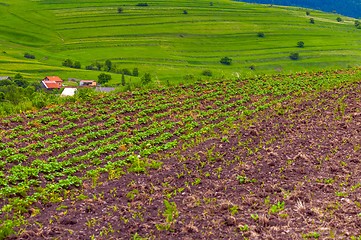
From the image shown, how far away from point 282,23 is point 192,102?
421 feet

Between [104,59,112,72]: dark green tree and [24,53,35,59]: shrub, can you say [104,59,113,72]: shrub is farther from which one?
[24,53,35,59]: shrub

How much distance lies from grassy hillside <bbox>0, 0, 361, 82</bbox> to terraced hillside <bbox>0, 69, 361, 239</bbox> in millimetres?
75427

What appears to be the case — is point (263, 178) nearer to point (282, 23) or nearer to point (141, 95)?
point (141, 95)

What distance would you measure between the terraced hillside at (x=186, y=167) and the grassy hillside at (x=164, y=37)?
75427 millimetres

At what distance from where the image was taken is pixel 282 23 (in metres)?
138

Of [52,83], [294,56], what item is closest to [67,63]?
[52,83]

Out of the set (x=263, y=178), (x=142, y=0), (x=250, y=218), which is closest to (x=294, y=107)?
(x=263, y=178)

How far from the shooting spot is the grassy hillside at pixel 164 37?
10231 cm

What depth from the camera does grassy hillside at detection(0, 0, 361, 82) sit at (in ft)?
336

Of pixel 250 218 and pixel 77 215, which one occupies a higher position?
pixel 250 218

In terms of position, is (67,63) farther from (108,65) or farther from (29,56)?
(29,56)

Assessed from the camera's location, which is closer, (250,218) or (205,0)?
(250,218)

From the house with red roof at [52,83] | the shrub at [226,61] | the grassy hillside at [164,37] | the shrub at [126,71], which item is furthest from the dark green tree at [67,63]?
the shrub at [226,61]

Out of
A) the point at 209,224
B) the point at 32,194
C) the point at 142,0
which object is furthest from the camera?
the point at 142,0
